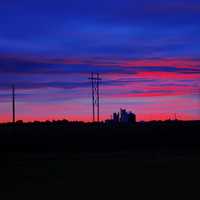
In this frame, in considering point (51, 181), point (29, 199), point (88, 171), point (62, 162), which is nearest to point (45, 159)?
point (62, 162)

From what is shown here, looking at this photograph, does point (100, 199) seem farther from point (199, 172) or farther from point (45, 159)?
point (45, 159)

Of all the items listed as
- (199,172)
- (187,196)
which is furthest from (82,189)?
(199,172)

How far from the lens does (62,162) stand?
36.3 m

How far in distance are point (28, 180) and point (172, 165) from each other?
23.9ft

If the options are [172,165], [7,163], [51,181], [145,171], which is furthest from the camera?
[7,163]

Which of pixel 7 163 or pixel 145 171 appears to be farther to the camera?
pixel 7 163

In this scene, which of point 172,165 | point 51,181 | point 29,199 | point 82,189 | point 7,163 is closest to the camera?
point 29,199

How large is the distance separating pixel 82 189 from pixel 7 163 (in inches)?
386

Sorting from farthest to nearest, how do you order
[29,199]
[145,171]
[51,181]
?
[145,171] < [51,181] < [29,199]

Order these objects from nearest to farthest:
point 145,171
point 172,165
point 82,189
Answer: point 82,189, point 145,171, point 172,165

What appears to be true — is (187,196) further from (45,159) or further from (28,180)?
(45,159)

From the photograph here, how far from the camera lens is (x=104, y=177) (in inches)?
1190

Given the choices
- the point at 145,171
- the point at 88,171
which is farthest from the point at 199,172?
the point at 88,171

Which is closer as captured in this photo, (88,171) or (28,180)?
(28,180)
